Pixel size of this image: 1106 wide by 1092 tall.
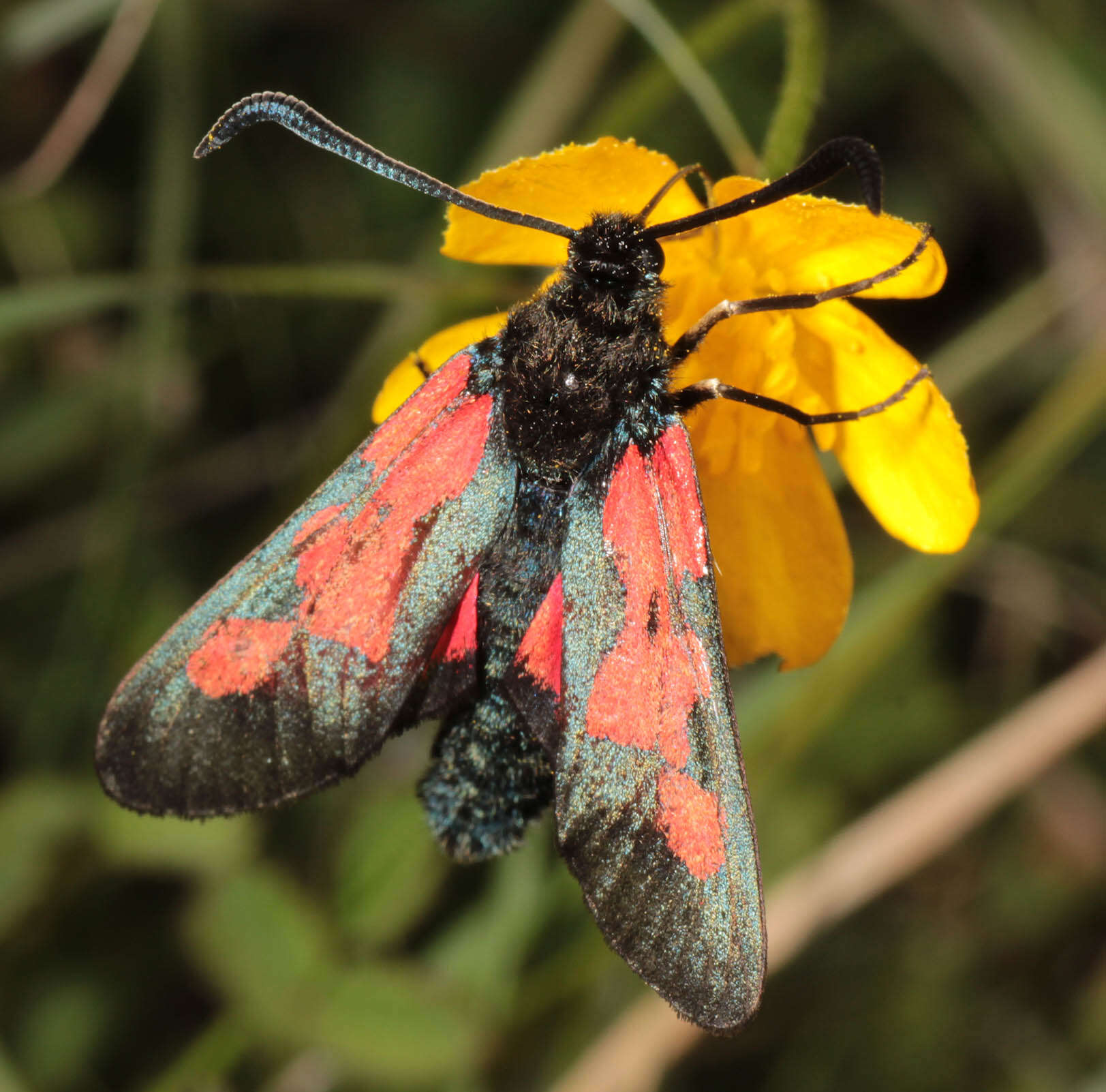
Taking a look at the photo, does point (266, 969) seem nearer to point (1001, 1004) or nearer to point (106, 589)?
point (106, 589)

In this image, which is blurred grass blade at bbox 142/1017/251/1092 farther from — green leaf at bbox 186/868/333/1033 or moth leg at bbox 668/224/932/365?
moth leg at bbox 668/224/932/365

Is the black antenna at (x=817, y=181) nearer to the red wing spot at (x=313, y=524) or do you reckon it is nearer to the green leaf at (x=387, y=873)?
the red wing spot at (x=313, y=524)

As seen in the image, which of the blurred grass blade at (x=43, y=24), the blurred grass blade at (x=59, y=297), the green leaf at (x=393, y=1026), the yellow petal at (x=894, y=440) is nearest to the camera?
the yellow petal at (x=894, y=440)

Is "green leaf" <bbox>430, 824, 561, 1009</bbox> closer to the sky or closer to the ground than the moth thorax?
closer to the ground

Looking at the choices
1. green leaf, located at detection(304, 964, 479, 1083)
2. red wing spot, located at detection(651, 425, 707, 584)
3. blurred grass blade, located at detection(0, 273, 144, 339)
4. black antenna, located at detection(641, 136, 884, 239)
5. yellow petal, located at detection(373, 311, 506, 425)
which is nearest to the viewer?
black antenna, located at detection(641, 136, 884, 239)

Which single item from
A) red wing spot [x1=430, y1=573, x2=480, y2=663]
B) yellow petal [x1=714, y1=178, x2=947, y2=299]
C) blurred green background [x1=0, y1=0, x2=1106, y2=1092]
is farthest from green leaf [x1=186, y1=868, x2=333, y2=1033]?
yellow petal [x1=714, y1=178, x2=947, y2=299]

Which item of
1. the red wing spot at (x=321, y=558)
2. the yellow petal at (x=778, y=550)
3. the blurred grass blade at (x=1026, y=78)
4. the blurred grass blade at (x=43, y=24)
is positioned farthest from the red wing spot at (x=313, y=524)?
the blurred grass blade at (x=1026, y=78)

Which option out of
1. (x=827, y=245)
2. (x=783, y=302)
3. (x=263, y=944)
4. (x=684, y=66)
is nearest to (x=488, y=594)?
(x=783, y=302)
